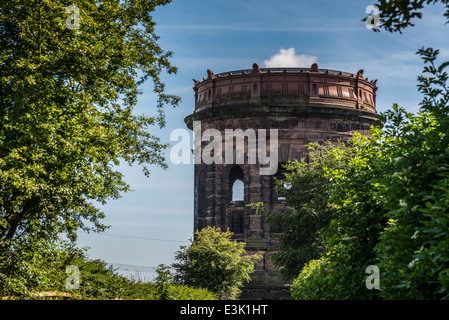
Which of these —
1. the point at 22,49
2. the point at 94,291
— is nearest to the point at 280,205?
the point at 94,291

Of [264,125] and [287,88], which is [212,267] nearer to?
[264,125]

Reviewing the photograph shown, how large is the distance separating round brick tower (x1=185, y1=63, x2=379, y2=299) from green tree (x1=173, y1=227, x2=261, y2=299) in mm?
4540

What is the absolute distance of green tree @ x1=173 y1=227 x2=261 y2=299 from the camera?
30.3 metres

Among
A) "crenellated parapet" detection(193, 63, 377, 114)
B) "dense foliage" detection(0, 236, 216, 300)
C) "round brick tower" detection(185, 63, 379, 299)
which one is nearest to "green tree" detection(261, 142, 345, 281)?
"round brick tower" detection(185, 63, 379, 299)

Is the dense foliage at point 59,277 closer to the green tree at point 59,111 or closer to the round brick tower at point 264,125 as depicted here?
the green tree at point 59,111

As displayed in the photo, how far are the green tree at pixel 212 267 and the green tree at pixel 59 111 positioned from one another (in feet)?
45.1

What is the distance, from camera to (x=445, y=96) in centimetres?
748

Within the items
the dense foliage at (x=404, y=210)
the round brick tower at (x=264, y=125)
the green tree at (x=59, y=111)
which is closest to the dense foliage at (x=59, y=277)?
the green tree at (x=59, y=111)

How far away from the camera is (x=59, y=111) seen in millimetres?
14547

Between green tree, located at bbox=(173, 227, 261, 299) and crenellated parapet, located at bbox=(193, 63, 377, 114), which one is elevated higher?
crenellated parapet, located at bbox=(193, 63, 377, 114)

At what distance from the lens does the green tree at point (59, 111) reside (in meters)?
13.8

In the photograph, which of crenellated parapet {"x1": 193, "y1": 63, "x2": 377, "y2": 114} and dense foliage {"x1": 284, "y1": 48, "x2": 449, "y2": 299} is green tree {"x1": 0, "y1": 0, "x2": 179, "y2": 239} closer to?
dense foliage {"x1": 284, "y1": 48, "x2": 449, "y2": 299}
